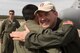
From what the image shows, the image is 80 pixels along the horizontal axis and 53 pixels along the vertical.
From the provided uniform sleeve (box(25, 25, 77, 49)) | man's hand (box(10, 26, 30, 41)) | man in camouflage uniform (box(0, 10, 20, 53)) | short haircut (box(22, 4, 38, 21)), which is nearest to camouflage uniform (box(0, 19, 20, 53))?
man in camouflage uniform (box(0, 10, 20, 53))

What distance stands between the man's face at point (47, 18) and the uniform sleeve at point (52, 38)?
77 millimetres

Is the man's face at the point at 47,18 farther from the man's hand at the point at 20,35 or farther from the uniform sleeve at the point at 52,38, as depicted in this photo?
the man's hand at the point at 20,35

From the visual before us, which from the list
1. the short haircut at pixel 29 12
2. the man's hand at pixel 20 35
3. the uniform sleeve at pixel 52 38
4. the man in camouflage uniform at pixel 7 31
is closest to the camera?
the uniform sleeve at pixel 52 38

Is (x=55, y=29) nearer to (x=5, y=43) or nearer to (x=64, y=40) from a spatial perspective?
(x=64, y=40)

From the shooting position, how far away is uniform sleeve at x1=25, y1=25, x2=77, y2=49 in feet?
13.6

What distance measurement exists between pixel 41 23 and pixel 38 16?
0.35 ft

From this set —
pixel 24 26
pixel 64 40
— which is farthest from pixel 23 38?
pixel 64 40

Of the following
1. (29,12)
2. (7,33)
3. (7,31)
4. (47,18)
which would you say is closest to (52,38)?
(47,18)

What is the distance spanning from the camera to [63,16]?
4.45 m

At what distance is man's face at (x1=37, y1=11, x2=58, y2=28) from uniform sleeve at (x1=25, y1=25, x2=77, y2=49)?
77mm

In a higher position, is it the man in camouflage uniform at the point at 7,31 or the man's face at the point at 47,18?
the man's face at the point at 47,18

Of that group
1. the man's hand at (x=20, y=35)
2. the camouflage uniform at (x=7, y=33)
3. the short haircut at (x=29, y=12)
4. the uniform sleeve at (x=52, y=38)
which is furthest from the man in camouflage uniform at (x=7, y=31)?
the uniform sleeve at (x=52, y=38)

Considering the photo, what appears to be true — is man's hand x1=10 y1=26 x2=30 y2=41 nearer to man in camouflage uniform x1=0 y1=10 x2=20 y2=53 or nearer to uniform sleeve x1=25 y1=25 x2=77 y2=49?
uniform sleeve x1=25 y1=25 x2=77 y2=49

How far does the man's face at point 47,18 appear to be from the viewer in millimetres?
4250
